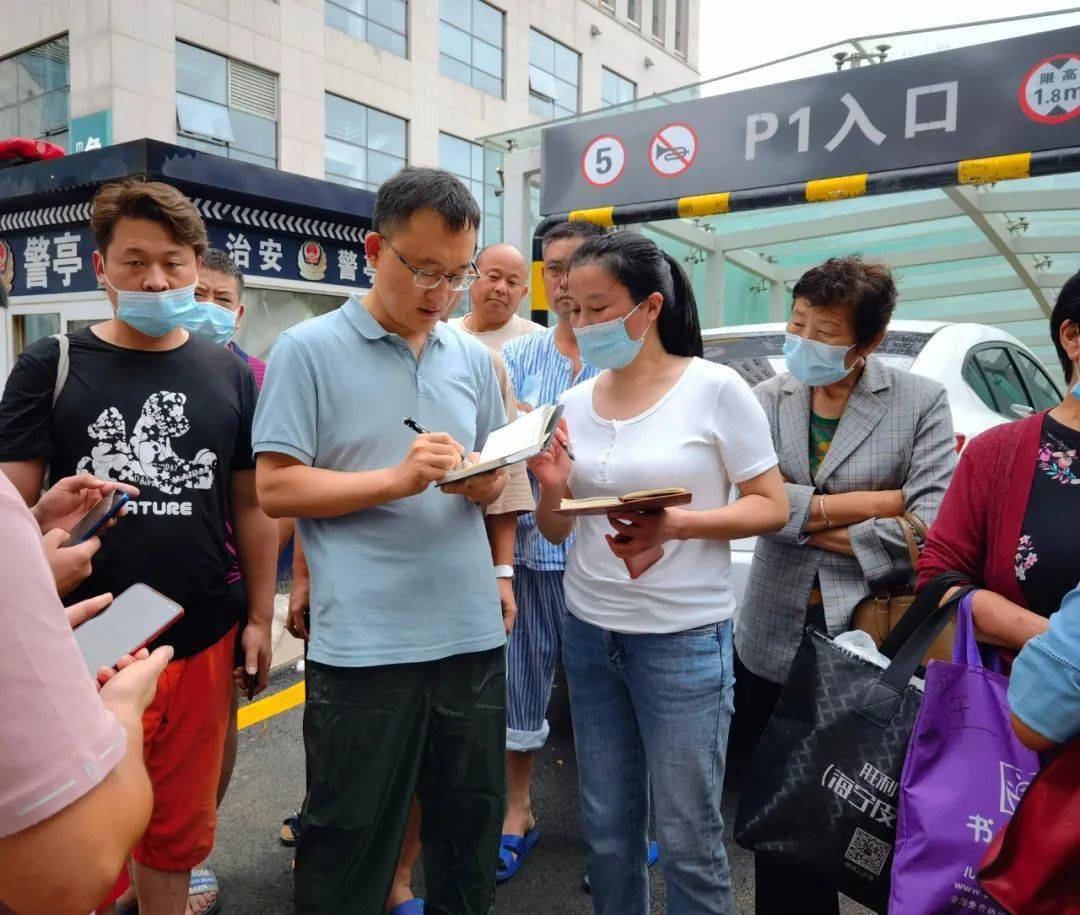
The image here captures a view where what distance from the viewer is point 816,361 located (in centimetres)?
232

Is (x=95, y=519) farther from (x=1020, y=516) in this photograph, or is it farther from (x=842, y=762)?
(x=1020, y=516)

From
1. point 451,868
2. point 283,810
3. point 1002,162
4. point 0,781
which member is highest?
point 1002,162

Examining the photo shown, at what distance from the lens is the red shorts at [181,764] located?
6.66 ft

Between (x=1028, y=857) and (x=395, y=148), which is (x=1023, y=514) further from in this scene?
(x=395, y=148)

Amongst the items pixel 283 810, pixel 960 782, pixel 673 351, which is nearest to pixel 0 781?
pixel 960 782

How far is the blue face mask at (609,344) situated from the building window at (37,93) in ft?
61.0

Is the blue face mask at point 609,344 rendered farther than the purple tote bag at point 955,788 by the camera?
Yes

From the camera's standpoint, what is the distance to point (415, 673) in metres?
1.78

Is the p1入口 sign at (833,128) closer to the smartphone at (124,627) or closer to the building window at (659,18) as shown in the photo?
the smartphone at (124,627)

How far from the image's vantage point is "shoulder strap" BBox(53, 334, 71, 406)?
6.34 feet

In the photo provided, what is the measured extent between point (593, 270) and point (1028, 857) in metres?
1.46

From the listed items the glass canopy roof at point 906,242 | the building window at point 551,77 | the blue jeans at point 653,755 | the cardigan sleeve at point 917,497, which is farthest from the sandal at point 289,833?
the building window at point 551,77

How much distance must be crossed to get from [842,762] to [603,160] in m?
4.39

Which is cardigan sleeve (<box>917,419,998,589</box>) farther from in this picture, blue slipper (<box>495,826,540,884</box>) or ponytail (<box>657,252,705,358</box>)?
blue slipper (<box>495,826,540,884</box>)
